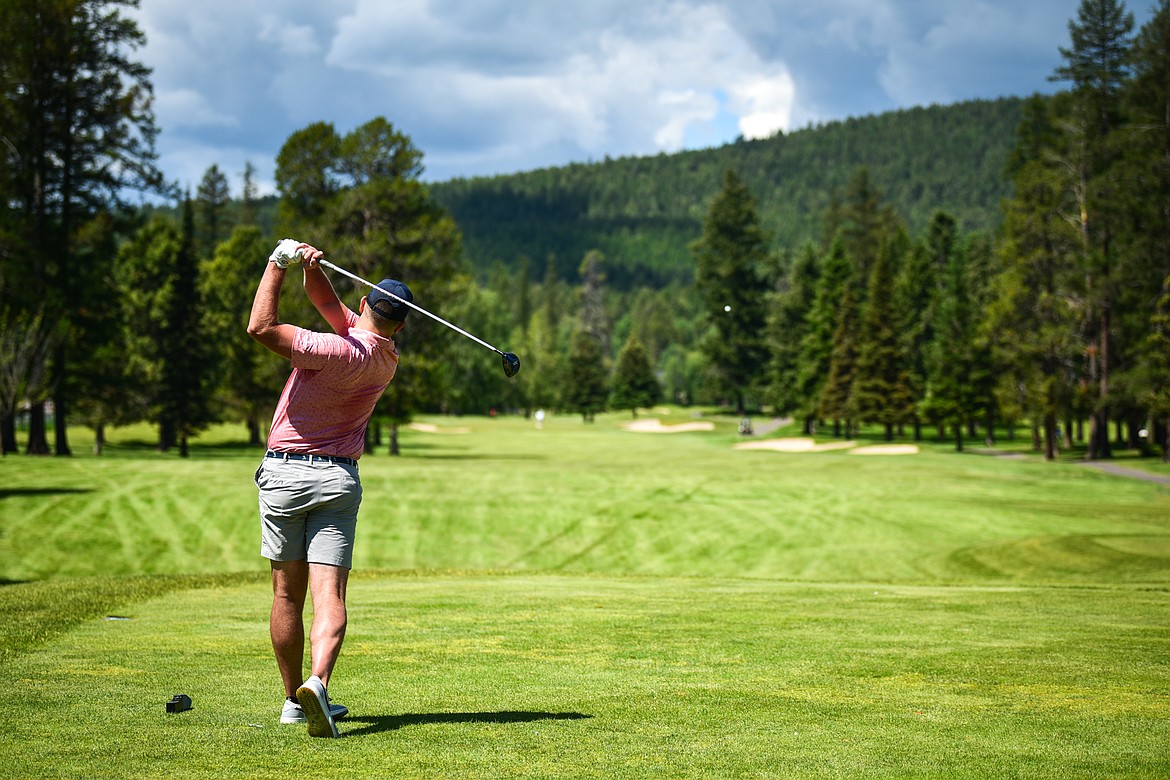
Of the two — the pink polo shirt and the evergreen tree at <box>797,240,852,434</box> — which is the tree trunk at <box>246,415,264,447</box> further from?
the pink polo shirt

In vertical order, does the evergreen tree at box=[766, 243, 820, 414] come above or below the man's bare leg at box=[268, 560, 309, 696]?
above

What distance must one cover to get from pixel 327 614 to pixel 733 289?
3873 inches

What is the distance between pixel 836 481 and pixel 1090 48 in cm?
3632

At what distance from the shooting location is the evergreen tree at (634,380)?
124312 millimetres

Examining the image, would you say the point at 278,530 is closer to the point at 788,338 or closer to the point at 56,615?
the point at 56,615

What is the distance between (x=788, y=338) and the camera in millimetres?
89062

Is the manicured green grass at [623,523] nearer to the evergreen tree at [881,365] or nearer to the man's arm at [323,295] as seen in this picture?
the man's arm at [323,295]

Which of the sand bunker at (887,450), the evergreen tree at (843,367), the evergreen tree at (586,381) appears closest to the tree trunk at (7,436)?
the sand bunker at (887,450)

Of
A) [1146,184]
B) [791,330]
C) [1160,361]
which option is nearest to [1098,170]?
[1146,184]

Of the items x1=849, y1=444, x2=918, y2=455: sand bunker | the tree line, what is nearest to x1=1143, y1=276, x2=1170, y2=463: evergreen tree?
the tree line

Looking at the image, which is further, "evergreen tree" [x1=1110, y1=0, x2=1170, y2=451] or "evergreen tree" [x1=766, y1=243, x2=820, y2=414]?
"evergreen tree" [x1=766, y1=243, x2=820, y2=414]

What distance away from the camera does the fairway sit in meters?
5.96

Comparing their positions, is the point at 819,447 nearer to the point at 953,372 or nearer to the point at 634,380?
the point at 953,372

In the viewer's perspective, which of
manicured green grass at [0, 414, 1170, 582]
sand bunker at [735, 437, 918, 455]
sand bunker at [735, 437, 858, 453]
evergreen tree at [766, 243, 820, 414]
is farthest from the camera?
evergreen tree at [766, 243, 820, 414]
